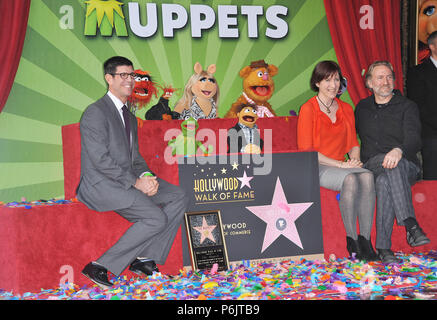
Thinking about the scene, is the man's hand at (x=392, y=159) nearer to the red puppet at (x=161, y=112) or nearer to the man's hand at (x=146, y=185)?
the man's hand at (x=146, y=185)

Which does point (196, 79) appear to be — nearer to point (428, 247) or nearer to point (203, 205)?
point (203, 205)

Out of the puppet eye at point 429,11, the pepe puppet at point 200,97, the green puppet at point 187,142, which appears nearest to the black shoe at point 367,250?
the green puppet at point 187,142

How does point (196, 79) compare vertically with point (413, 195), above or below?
above

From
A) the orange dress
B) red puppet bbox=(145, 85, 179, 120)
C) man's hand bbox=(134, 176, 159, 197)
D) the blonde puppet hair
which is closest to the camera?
man's hand bbox=(134, 176, 159, 197)

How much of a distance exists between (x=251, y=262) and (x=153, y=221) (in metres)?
0.74

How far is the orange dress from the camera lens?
340cm

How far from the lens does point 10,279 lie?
A: 9.29ft

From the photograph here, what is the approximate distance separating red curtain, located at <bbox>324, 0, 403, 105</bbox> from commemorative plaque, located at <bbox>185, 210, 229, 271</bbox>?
8.62 feet

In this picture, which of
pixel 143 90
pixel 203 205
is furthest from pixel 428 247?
pixel 143 90

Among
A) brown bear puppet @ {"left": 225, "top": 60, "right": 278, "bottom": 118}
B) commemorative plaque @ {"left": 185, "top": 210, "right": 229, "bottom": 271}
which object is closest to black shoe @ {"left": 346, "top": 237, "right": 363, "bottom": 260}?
commemorative plaque @ {"left": 185, "top": 210, "right": 229, "bottom": 271}

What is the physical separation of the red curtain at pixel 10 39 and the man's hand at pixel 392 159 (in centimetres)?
319

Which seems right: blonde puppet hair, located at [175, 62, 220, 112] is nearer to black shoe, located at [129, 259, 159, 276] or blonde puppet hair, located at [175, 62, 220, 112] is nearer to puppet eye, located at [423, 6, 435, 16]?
black shoe, located at [129, 259, 159, 276]
